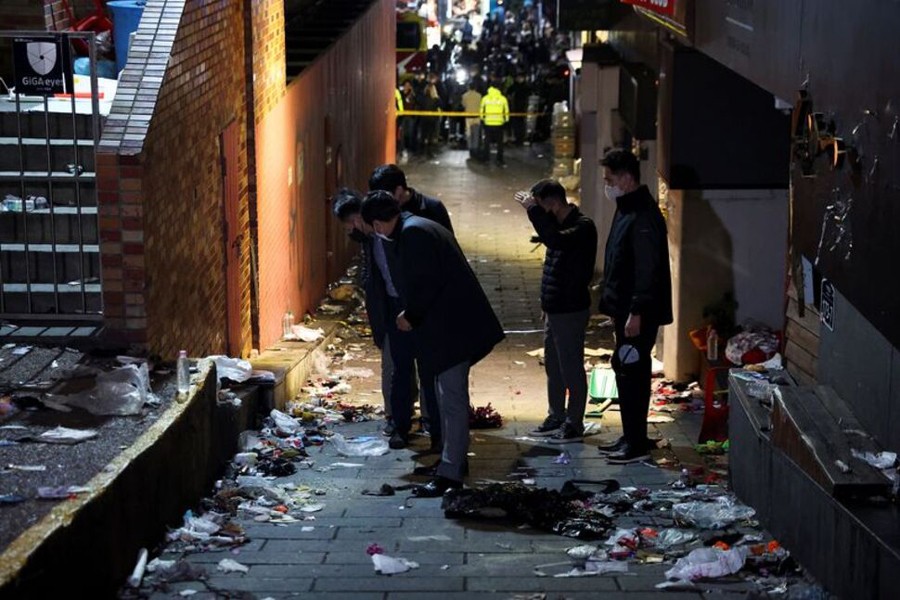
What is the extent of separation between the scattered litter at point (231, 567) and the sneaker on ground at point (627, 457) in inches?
131

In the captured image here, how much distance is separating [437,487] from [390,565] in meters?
1.78

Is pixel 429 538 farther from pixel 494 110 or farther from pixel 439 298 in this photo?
pixel 494 110

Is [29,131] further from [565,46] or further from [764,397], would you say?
[565,46]

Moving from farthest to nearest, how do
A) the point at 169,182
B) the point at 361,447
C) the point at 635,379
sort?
the point at 361,447 → the point at 169,182 → the point at 635,379

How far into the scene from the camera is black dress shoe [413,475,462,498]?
8719mm

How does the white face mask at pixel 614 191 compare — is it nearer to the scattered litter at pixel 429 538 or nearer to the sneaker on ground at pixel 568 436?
the sneaker on ground at pixel 568 436

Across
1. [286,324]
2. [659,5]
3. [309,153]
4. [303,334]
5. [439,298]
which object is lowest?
[303,334]

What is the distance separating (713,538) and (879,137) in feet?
7.31

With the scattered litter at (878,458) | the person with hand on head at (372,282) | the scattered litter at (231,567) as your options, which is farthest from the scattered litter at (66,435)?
the scattered litter at (878,458)

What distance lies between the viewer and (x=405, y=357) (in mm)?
10031

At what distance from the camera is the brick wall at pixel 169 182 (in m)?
9.05

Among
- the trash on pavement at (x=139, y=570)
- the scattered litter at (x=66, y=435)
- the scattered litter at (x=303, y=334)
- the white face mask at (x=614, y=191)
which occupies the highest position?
the white face mask at (x=614, y=191)

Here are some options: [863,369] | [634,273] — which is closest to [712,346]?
[634,273]

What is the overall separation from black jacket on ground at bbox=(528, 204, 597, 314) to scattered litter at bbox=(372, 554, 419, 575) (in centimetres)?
333
